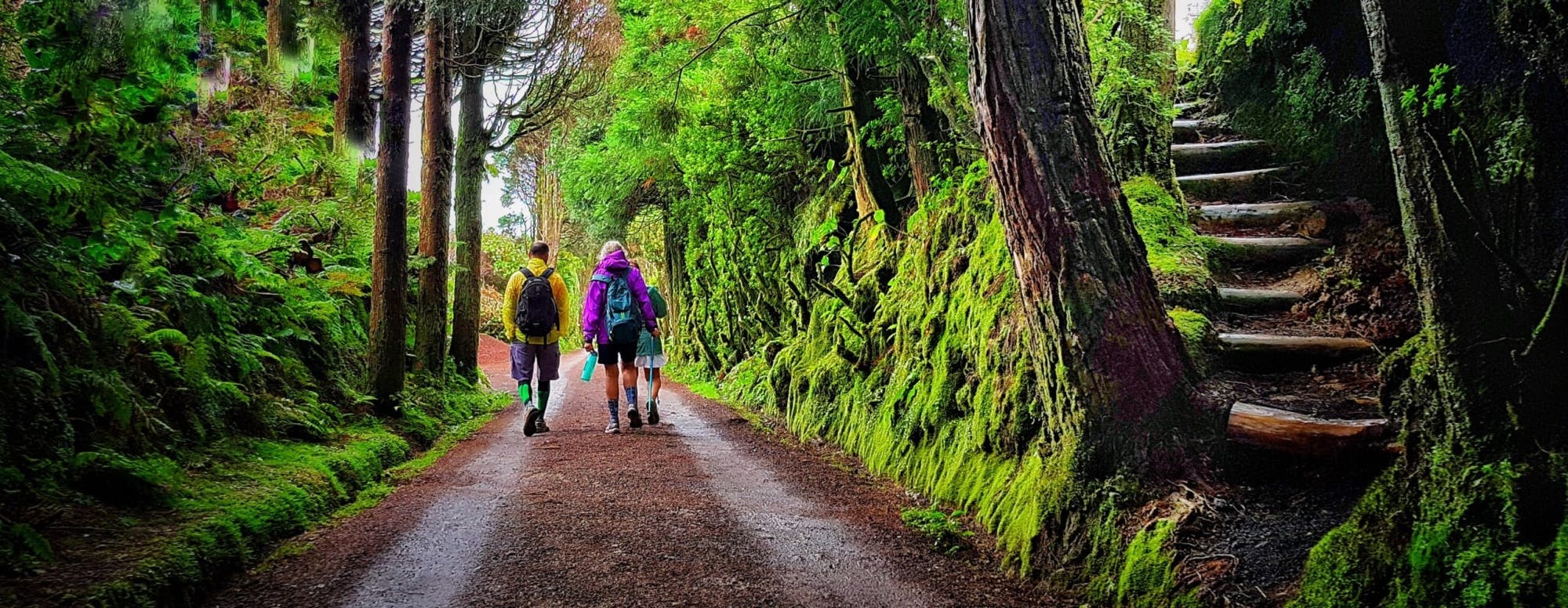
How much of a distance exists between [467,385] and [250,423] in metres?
6.63

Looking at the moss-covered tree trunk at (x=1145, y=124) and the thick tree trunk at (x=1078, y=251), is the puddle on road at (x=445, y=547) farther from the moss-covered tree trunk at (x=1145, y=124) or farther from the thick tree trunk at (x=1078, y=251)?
the moss-covered tree trunk at (x=1145, y=124)

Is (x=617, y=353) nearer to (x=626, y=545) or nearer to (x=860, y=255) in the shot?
(x=860, y=255)

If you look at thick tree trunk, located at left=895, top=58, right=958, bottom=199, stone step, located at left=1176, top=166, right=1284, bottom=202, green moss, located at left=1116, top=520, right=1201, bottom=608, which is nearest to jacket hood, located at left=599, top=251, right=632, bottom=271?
thick tree trunk, located at left=895, top=58, right=958, bottom=199

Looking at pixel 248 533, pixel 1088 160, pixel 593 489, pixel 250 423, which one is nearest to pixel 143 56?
pixel 248 533

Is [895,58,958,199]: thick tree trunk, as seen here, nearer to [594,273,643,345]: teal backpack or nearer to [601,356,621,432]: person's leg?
[594,273,643,345]: teal backpack

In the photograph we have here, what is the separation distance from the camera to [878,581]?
153 inches

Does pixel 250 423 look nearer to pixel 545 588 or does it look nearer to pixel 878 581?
pixel 545 588

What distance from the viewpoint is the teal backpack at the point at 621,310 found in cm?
843

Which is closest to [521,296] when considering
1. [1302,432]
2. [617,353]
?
[617,353]

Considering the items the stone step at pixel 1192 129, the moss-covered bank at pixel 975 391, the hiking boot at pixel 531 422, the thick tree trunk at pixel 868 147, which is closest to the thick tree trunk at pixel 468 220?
the hiking boot at pixel 531 422

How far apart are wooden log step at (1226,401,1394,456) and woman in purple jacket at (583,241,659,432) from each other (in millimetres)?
6144

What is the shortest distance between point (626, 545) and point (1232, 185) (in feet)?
17.3

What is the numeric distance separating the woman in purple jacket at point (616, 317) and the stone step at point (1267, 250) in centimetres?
557

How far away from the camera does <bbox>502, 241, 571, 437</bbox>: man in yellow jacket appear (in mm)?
8242
